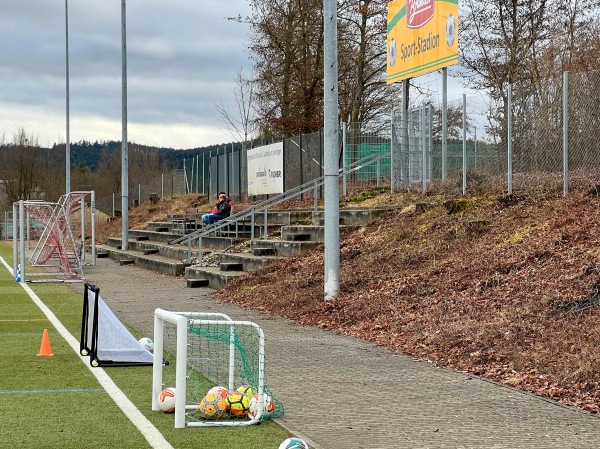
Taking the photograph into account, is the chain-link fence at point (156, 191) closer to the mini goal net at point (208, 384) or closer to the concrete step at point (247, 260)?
the concrete step at point (247, 260)

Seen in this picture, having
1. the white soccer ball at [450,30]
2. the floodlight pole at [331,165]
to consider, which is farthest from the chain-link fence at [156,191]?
the floodlight pole at [331,165]

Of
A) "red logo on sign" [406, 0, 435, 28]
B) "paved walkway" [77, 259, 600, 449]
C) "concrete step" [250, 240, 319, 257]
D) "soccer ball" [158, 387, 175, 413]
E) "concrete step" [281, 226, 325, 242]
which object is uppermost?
"red logo on sign" [406, 0, 435, 28]

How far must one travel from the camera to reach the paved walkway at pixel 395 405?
7.23 metres

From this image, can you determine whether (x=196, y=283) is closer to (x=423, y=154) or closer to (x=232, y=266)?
(x=232, y=266)

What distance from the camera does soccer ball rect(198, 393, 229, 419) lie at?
7848mm

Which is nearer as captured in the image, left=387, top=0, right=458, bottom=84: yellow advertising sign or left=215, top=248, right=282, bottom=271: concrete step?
left=215, top=248, right=282, bottom=271: concrete step

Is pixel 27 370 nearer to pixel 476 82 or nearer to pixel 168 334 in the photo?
pixel 168 334

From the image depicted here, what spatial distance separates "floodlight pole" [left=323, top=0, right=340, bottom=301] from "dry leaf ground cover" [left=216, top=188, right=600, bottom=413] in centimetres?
43

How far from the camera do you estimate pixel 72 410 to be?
8.33 meters

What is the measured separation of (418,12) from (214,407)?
60.4 feet

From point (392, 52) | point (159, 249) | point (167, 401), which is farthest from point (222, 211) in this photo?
point (167, 401)

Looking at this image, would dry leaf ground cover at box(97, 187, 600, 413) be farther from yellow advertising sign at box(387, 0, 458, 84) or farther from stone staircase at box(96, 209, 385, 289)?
yellow advertising sign at box(387, 0, 458, 84)

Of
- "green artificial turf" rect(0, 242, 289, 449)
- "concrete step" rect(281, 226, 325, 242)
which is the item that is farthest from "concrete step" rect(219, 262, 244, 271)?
"green artificial turf" rect(0, 242, 289, 449)

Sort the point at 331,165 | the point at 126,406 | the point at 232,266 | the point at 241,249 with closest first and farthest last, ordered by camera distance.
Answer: the point at 126,406, the point at 331,165, the point at 232,266, the point at 241,249
